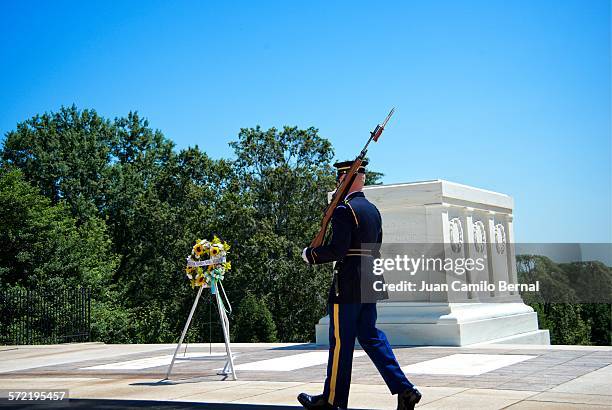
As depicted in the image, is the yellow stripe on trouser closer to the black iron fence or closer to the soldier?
the soldier

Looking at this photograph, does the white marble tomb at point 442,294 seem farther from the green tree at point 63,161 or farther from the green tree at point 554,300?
the green tree at point 63,161

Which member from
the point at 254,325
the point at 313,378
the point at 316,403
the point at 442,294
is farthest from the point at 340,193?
the point at 254,325

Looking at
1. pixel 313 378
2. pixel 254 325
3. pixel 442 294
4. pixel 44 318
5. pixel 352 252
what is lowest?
pixel 254 325

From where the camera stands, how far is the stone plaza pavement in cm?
612

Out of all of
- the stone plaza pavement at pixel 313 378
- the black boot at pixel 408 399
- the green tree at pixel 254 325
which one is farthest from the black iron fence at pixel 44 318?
the black boot at pixel 408 399

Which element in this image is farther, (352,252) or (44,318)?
(44,318)

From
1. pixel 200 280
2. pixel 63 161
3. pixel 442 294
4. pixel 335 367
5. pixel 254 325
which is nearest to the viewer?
pixel 335 367

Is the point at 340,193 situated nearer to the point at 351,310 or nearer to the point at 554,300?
the point at 351,310

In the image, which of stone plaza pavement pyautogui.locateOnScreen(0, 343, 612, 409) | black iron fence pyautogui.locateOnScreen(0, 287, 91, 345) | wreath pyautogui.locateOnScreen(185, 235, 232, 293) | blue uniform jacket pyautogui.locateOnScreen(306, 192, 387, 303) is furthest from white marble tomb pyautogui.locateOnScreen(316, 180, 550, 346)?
black iron fence pyautogui.locateOnScreen(0, 287, 91, 345)

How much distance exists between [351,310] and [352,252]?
0.46 m

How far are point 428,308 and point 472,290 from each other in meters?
1.33

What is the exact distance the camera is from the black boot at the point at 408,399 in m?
5.08

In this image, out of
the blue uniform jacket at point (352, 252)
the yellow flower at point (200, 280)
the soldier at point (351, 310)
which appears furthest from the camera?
the yellow flower at point (200, 280)

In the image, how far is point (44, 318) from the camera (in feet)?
73.3
